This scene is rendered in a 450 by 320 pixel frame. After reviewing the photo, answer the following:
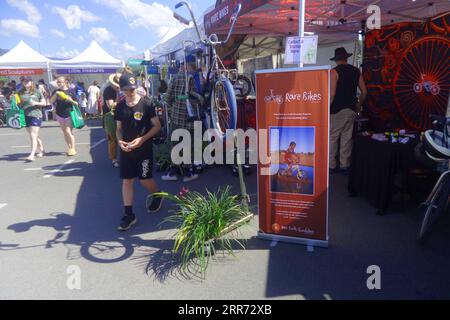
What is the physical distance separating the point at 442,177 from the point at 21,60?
19070mm

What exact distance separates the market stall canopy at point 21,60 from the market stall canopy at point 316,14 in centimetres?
1390

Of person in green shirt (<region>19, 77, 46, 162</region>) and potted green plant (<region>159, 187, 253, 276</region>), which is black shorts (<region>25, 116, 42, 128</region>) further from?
potted green plant (<region>159, 187, 253, 276</region>)

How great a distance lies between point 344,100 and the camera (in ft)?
16.9

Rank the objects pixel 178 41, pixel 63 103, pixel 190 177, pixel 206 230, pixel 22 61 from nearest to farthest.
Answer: pixel 206 230, pixel 190 177, pixel 63 103, pixel 178 41, pixel 22 61

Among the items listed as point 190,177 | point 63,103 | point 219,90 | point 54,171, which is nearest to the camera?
point 219,90

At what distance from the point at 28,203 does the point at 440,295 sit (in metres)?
5.36

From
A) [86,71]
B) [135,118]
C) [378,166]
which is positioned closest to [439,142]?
[378,166]

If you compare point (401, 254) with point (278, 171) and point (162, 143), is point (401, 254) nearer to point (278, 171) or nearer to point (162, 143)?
point (278, 171)

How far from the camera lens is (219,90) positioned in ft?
13.6

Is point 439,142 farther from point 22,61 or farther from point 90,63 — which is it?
point 22,61

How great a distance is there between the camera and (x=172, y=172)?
6.10 metres

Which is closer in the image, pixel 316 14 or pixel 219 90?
pixel 219 90

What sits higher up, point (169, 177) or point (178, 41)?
point (178, 41)

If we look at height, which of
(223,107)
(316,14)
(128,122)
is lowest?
(128,122)
